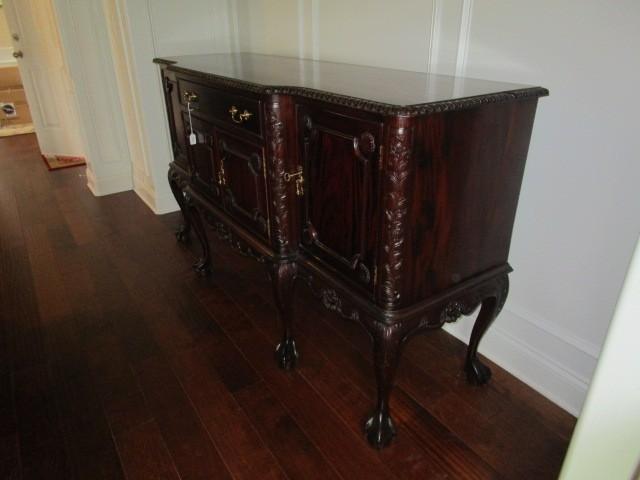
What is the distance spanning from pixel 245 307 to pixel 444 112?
1.31 m

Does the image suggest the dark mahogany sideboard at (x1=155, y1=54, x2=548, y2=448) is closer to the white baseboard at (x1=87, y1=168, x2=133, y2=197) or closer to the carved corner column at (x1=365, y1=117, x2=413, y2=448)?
the carved corner column at (x1=365, y1=117, x2=413, y2=448)

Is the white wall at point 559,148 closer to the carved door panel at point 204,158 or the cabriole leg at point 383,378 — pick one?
the cabriole leg at point 383,378

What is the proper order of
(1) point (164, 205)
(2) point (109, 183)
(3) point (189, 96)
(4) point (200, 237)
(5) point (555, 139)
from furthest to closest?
(2) point (109, 183), (1) point (164, 205), (4) point (200, 237), (3) point (189, 96), (5) point (555, 139)

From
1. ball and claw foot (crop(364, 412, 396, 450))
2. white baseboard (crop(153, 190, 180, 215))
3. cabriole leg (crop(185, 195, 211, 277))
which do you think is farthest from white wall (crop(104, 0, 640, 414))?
white baseboard (crop(153, 190, 180, 215))

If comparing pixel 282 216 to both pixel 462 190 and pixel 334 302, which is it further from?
pixel 462 190

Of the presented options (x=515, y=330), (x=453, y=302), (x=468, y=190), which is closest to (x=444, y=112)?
(x=468, y=190)

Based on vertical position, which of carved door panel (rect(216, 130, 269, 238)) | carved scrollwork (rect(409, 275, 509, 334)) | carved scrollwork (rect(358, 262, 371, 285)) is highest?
carved door panel (rect(216, 130, 269, 238))

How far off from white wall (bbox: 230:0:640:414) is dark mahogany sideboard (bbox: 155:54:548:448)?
12 cm

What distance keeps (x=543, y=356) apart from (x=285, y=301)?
2.82 feet

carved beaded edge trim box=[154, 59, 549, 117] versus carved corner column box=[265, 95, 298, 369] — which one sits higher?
carved beaded edge trim box=[154, 59, 549, 117]

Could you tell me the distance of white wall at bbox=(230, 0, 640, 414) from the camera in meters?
1.13

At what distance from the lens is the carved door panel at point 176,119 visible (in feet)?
6.20

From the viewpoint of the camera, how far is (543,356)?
1.47 metres

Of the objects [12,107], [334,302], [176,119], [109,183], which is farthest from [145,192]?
[12,107]
